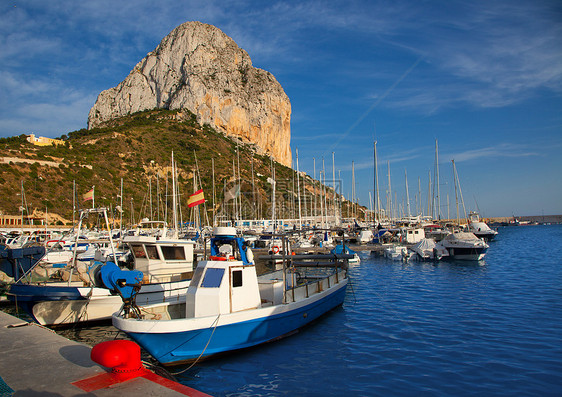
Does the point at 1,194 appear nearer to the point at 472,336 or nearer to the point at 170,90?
the point at 472,336

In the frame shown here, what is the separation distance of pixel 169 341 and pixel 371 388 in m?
5.66

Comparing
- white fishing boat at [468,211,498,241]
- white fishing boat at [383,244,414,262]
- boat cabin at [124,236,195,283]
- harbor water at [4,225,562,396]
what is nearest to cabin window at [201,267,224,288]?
harbor water at [4,225,562,396]

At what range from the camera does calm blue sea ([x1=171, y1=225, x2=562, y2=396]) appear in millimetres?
9508

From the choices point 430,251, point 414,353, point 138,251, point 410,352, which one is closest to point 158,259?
point 138,251

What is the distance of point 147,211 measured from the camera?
210ft

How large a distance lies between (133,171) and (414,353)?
7078 cm

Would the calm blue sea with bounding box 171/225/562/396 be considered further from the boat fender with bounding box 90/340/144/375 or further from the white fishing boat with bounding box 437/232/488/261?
the white fishing boat with bounding box 437/232/488/261

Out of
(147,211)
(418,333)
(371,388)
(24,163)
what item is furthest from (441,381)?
(24,163)

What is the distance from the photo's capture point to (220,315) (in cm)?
1090

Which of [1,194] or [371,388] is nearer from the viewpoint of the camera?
[371,388]

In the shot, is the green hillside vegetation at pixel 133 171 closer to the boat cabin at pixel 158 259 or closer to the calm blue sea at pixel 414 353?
the boat cabin at pixel 158 259

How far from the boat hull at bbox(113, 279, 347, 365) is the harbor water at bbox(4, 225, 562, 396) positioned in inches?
18.1

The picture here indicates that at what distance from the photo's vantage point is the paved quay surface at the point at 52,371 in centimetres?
598

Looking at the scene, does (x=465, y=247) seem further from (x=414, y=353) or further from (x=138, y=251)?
(x=138, y=251)
